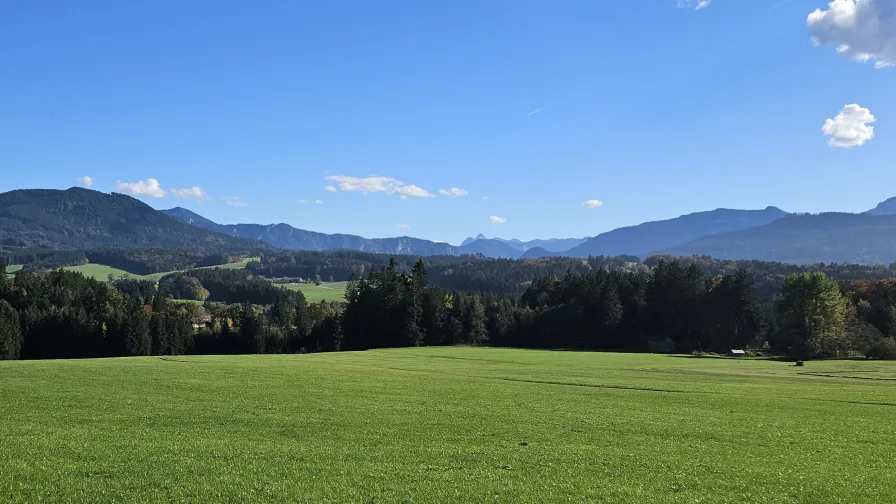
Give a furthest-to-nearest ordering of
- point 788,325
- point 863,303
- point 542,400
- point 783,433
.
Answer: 1. point 863,303
2. point 788,325
3. point 542,400
4. point 783,433

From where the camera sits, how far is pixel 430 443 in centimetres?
2050

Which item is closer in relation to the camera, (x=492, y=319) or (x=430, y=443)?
(x=430, y=443)

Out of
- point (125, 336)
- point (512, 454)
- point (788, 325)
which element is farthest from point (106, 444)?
point (788, 325)

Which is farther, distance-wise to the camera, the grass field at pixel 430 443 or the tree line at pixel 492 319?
the tree line at pixel 492 319

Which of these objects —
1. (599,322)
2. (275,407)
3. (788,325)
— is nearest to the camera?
(275,407)

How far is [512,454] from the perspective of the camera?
19.0 metres

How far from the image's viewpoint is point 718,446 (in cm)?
2097

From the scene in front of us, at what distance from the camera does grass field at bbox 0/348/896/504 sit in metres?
14.9

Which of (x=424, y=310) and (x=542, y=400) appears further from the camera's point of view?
(x=424, y=310)

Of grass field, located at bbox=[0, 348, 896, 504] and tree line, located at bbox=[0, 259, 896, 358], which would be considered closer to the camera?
grass field, located at bbox=[0, 348, 896, 504]

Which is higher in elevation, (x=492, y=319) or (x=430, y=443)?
(x=430, y=443)

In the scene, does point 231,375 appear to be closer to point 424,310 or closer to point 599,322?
point 424,310

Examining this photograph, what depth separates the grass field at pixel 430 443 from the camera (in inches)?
587

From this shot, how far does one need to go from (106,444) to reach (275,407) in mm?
9437
